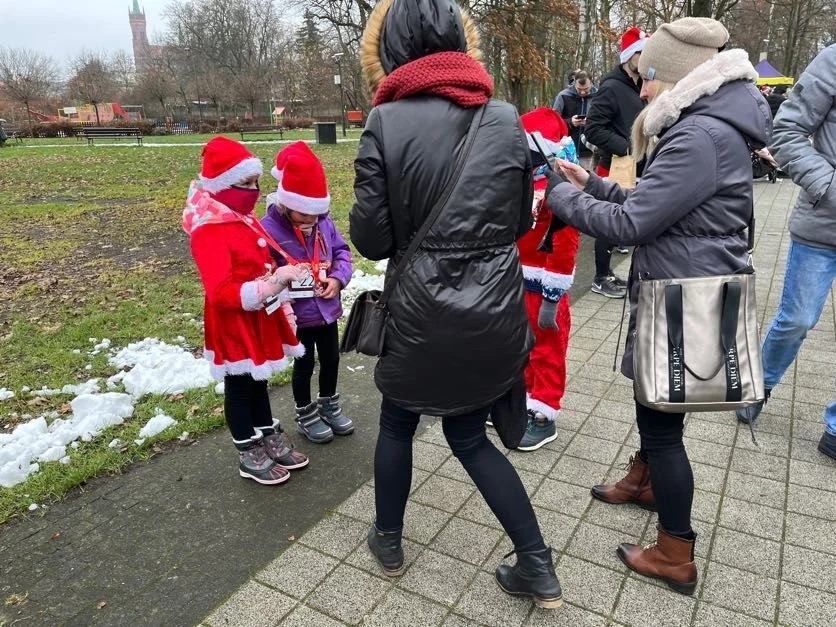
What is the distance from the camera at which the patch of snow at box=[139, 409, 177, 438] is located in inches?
139

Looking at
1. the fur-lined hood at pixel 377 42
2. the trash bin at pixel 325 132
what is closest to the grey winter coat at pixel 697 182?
the fur-lined hood at pixel 377 42

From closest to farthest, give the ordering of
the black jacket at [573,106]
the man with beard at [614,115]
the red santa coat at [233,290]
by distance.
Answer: the red santa coat at [233,290] → the man with beard at [614,115] → the black jacket at [573,106]

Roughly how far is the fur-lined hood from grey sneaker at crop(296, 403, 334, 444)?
2.00 meters

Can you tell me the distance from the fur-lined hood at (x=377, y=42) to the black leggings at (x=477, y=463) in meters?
1.11

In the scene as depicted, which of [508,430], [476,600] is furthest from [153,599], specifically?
[508,430]

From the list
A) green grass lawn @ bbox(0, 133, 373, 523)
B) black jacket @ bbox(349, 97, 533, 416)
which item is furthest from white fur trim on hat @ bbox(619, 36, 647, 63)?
black jacket @ bbox(349, 97, 533, 416)

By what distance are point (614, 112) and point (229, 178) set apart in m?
4.38

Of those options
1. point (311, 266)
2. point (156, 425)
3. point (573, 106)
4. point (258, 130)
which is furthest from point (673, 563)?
point (258, 130)

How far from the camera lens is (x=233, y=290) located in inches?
105

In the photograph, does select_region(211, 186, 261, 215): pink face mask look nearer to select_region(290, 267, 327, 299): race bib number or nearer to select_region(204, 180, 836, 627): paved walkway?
select_region(290, 267, 327, 299): race bib number

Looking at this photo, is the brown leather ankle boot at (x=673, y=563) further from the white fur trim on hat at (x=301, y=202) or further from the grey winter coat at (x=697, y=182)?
the white fur trim on hat at (x=301, y=202)

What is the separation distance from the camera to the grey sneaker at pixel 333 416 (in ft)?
11.7

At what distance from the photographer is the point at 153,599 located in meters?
2.36

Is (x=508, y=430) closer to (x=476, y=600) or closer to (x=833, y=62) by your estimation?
(x=476, y=600)
